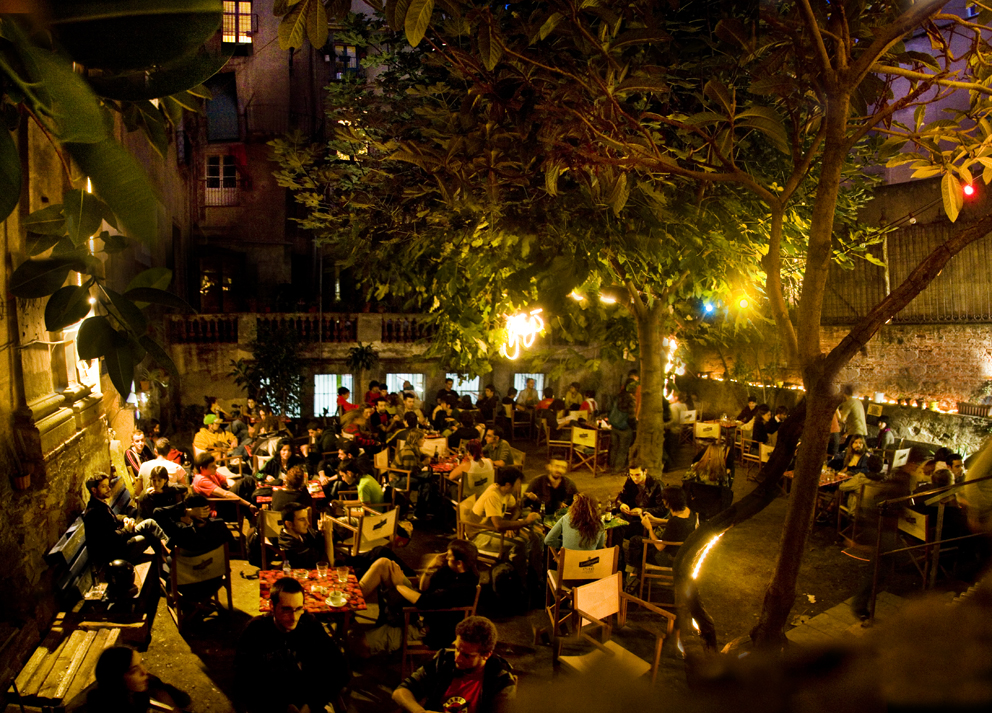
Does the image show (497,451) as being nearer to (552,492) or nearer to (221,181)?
(552,492)

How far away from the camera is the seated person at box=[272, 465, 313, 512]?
6906 mm

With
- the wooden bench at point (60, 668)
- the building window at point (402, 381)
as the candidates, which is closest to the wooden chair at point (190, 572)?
the wooden bench at point (60, 668)

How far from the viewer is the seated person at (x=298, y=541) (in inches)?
241

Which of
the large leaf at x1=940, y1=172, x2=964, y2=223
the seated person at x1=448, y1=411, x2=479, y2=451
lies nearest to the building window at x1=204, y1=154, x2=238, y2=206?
the seated person at x1=448, y1=411, x2=479, y2=451

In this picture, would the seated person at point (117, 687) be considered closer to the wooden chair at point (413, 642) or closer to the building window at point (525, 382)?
the wooden chair at point (413, 642)

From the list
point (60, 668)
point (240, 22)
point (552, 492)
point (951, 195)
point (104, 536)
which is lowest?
point (60, 668)

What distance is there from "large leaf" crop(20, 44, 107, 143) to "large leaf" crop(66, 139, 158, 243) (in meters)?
0.09

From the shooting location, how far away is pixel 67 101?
85 centimetres

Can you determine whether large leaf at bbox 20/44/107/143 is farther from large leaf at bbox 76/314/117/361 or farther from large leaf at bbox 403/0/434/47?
large leaf at bbox 403/0/434/47

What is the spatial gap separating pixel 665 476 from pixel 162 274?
1177 cm

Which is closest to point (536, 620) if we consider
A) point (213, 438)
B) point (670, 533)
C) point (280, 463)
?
point (670, 533)

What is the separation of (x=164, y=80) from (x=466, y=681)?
12.0 feet

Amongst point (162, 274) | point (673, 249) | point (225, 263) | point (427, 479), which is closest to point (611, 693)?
point (162, 274)

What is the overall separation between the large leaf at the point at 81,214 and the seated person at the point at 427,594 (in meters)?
4.44
